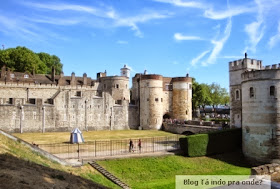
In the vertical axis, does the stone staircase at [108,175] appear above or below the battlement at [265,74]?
below

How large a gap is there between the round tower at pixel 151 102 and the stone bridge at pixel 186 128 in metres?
2.16

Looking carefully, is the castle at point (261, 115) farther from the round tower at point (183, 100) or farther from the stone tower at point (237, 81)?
the round tower at point (183, 100)

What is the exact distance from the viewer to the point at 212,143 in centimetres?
2408

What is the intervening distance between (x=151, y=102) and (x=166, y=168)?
2291cm

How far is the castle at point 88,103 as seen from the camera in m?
34.2

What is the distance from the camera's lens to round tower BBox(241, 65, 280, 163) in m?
21.7

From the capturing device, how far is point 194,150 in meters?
22.7

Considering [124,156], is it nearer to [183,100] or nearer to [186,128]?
[186,128]

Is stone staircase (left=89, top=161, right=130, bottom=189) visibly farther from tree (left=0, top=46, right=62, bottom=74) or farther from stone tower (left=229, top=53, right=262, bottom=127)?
tree (left=0, top=46, right=62, bottom=74)

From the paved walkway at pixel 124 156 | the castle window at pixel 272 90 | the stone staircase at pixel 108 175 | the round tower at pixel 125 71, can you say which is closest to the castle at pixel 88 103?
→ the round tower at pixel 125 71

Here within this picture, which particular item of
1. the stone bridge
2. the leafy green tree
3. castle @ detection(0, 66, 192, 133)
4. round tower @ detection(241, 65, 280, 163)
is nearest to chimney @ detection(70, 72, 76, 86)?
castle @ detection(0, 66, 192, 133)

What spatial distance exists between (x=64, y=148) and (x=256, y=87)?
19.8 m

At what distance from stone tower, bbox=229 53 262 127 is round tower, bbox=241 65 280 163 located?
357 cm

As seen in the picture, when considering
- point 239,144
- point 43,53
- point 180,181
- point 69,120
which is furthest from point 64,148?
point 43,53
